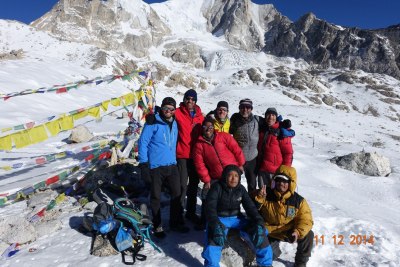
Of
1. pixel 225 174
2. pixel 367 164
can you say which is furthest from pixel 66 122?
pixel 367 164

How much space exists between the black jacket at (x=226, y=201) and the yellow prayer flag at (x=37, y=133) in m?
4.03

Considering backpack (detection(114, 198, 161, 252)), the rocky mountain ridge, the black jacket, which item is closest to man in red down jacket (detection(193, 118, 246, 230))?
the black jacket

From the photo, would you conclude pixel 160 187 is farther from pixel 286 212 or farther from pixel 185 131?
pixel 286 212

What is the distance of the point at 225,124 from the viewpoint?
572 cm

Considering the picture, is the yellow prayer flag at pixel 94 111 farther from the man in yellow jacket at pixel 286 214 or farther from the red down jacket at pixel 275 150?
the man in yellow jacket at pixel 286 214

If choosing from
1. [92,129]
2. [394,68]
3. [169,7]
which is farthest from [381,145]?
[169,7]

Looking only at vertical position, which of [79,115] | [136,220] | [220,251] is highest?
[79,115]

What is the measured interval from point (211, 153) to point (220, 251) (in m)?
1.60

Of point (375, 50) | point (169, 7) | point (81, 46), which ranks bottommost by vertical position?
point (81, 46)

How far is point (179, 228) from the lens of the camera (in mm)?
5512

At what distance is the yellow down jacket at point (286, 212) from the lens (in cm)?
480

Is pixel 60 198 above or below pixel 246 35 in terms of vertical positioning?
below

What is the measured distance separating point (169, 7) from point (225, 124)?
637 ft

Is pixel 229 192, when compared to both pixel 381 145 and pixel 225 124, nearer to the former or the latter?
pixel 225 124
